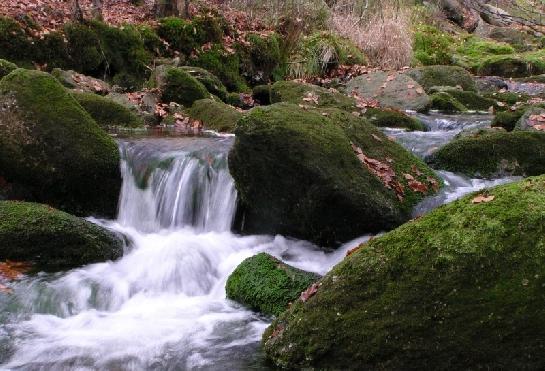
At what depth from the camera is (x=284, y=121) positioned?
5.98 m

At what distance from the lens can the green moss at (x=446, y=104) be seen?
12125 millimetres

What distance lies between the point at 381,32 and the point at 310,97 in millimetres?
6853

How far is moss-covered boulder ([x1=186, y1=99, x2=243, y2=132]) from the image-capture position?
9969 millimetres

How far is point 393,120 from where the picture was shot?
10.4 metres

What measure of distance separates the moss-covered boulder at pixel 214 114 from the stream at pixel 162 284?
4.18 feet

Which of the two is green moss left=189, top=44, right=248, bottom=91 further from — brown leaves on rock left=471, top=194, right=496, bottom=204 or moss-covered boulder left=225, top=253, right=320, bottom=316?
brown leaves on rock left=471, top=194, right=496, bottom=204

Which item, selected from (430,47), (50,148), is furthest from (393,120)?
(430,47)

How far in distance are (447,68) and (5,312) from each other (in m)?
12.4

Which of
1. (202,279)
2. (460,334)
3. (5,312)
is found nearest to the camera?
(460,334)

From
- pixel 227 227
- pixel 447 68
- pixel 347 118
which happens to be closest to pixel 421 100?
pixel 447 68

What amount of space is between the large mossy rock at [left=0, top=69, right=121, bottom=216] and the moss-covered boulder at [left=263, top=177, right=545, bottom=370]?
155 inches

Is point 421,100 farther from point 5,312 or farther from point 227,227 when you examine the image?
point 5,312

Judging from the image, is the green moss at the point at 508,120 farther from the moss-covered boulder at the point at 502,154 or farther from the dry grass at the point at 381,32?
the dry grass at the point at 381,32

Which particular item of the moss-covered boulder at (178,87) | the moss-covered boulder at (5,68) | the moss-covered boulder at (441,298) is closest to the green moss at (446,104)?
the moss-covered boulder at (178,87)
